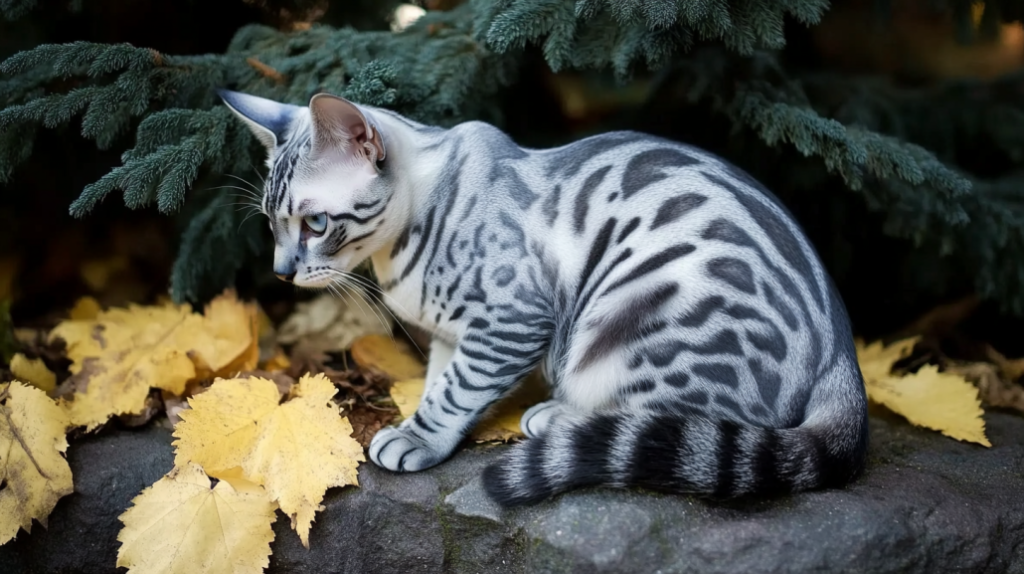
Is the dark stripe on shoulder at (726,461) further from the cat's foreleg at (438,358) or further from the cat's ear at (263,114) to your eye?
the cat's ear at (263,114)

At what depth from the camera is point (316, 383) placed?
237 centimetres

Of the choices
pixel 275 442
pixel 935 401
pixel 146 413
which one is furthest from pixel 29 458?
pixel 935 401

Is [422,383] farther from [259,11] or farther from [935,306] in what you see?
[935,306]

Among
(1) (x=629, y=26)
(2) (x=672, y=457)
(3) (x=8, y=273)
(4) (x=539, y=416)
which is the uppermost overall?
(1) (x=629, y=26)

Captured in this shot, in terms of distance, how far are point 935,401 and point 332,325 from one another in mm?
2079

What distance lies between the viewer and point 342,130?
7.25 feet

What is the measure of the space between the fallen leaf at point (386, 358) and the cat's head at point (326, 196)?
0.61 m

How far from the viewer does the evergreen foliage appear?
2.40 metres

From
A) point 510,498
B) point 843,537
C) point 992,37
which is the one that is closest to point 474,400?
point 510,498

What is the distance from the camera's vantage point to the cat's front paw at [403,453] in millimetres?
2217

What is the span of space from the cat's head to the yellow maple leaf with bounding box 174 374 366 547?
335mm

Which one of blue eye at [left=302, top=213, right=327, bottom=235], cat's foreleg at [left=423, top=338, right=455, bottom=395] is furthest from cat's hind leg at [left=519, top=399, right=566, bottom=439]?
blue eye at [left=302, top=213, right=327, bottom=235]

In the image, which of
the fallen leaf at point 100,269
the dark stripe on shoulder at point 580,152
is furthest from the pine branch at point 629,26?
the fallen leaf at point 100,269

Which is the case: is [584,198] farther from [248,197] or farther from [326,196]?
[248,197]
